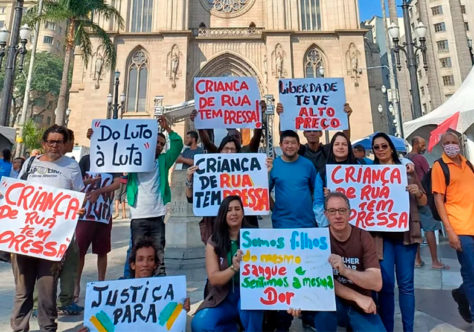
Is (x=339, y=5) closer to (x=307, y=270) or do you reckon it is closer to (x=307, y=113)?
(x=307, y=113)

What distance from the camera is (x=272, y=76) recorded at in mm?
23297

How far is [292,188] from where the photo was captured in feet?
9.93

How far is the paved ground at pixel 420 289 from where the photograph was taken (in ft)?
10.2

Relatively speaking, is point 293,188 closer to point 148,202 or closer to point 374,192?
point 374,192

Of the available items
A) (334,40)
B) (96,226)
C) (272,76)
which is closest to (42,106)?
(272,76)

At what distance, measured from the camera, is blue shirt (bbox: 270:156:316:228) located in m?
2.98

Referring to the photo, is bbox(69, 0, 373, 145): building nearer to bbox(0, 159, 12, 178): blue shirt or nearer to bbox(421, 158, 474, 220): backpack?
bbox(0, 159, 12, 178): blue shirt

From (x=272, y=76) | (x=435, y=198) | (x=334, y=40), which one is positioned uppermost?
(x=334, y=40)

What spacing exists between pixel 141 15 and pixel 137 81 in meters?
6.00

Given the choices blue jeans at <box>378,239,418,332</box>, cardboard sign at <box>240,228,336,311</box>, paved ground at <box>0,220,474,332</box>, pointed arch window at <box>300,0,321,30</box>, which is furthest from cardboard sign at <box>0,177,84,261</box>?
pointed arch window at <box>300,0,321,30</box>

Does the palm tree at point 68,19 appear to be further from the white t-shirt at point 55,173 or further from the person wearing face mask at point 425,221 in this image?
the person wearing face mask at point 425,221

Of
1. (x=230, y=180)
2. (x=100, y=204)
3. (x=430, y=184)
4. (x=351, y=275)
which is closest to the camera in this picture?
(x=351, y=275)

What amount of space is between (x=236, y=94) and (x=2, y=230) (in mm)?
3159

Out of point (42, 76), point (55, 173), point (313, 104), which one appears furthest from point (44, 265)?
point (42, 76)
